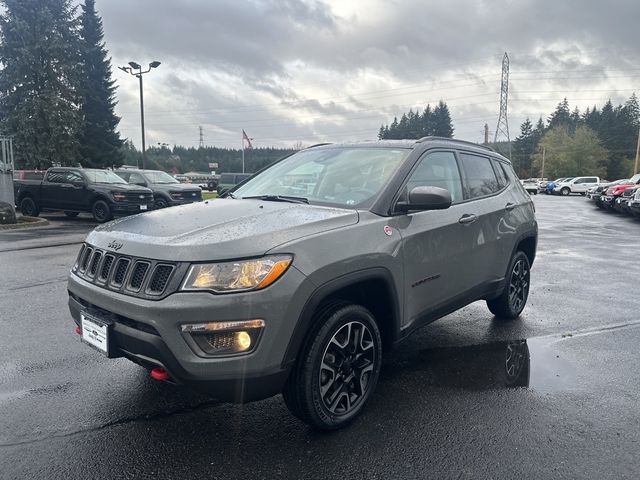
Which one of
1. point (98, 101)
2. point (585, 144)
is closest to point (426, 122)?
point (585, 144)

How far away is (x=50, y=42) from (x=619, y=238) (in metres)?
34.4

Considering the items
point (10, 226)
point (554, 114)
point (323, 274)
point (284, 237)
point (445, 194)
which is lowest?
point (10, 226)

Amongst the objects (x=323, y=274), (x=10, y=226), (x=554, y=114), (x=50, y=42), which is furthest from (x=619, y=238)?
(x=554, y=114)

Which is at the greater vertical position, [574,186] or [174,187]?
[174,187]

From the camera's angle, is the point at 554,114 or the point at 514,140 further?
the point at 514,140

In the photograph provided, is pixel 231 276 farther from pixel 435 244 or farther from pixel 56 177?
pixel 56 177

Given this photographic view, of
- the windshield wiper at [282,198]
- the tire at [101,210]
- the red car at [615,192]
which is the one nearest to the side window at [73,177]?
the tire at [101,210]

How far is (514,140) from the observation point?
387 ft

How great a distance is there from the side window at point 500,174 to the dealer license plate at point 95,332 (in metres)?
3.95

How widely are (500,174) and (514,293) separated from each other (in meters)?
1.31

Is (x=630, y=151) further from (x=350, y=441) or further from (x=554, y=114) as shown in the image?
(x=350, y=441)

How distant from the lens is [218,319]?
7.78 feet

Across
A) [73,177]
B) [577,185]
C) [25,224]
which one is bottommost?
[25,224]

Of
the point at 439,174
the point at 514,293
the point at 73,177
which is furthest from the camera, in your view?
the point at 73,177
